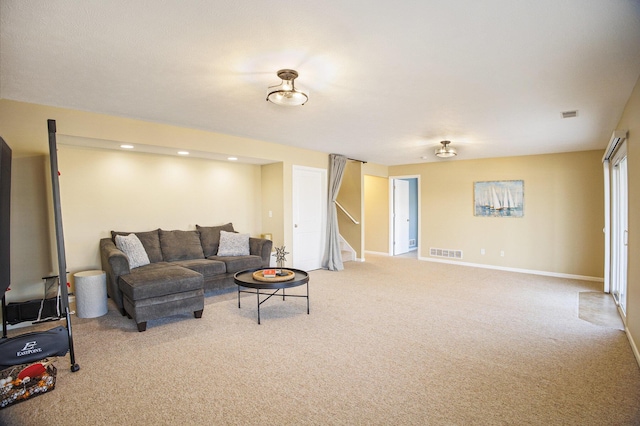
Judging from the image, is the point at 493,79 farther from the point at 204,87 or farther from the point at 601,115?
the point at 204,87

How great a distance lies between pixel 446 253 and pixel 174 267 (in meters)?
5.96

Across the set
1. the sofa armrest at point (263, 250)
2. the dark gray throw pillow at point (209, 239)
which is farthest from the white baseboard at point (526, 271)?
the dark gray throw pillow at point (209, 239)

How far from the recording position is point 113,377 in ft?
8.41

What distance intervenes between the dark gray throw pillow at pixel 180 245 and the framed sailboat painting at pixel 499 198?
18.9ft

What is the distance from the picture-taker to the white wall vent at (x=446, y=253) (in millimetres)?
7551

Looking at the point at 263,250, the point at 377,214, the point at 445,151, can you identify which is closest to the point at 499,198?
the point at 445,151

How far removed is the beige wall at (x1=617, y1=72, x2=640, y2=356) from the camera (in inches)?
111

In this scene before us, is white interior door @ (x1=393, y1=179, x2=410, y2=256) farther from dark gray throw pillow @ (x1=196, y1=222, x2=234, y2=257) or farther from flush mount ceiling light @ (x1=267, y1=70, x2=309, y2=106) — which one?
flush mount ceiling light @ (x1=267, y1=70, x2=309, y2=106)

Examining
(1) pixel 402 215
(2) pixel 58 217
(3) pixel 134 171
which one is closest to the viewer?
(2) pixel 58 217

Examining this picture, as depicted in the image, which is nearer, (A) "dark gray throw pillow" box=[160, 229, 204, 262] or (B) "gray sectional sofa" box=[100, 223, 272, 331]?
(B) "gray sectional sofa" box=[100, 223, 272, 331]

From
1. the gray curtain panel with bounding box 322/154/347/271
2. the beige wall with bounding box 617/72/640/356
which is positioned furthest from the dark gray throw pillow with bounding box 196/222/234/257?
the beige wall with bounding box 617/72/640/356

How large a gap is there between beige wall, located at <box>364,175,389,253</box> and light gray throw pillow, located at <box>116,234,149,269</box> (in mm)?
5812

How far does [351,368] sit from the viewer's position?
106 inches

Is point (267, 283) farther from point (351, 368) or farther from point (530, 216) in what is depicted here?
point (530, 216)
